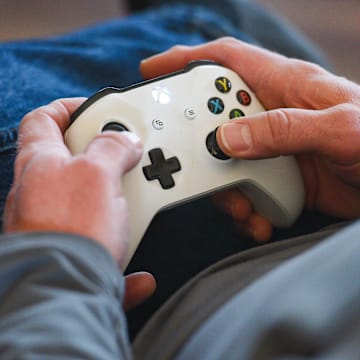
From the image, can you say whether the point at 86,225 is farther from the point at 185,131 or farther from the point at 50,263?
the point at 185,131

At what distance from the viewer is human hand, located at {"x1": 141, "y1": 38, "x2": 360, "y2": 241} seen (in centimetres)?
57

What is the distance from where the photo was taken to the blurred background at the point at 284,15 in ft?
4.81

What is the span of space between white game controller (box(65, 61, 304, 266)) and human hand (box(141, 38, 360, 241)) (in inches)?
0.7

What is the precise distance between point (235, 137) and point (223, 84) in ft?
0.22

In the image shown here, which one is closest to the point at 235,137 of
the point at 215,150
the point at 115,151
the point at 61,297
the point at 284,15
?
the point at 215,150

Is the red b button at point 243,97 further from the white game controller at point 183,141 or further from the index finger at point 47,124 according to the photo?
the index finger at point 47,124

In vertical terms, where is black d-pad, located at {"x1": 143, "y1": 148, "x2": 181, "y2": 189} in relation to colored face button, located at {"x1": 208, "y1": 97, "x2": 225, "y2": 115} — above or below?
below

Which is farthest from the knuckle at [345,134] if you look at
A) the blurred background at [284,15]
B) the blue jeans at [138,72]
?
the blurred background at [284,15]

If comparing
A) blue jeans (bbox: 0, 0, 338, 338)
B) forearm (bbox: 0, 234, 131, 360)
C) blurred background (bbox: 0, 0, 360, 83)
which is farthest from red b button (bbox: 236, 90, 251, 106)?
blurred background (bbox: 0, 0, 360, 83)

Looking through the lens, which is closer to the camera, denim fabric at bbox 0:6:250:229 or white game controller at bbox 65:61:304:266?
white game controller at bbox 65:61:304:266

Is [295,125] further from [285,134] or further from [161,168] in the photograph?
[161,168]

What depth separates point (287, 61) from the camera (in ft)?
2.19

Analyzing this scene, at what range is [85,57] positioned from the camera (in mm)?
788

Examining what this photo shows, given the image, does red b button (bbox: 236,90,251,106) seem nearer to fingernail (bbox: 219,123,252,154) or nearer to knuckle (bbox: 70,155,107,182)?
fingernail (bbox: 219,123,252,154)
